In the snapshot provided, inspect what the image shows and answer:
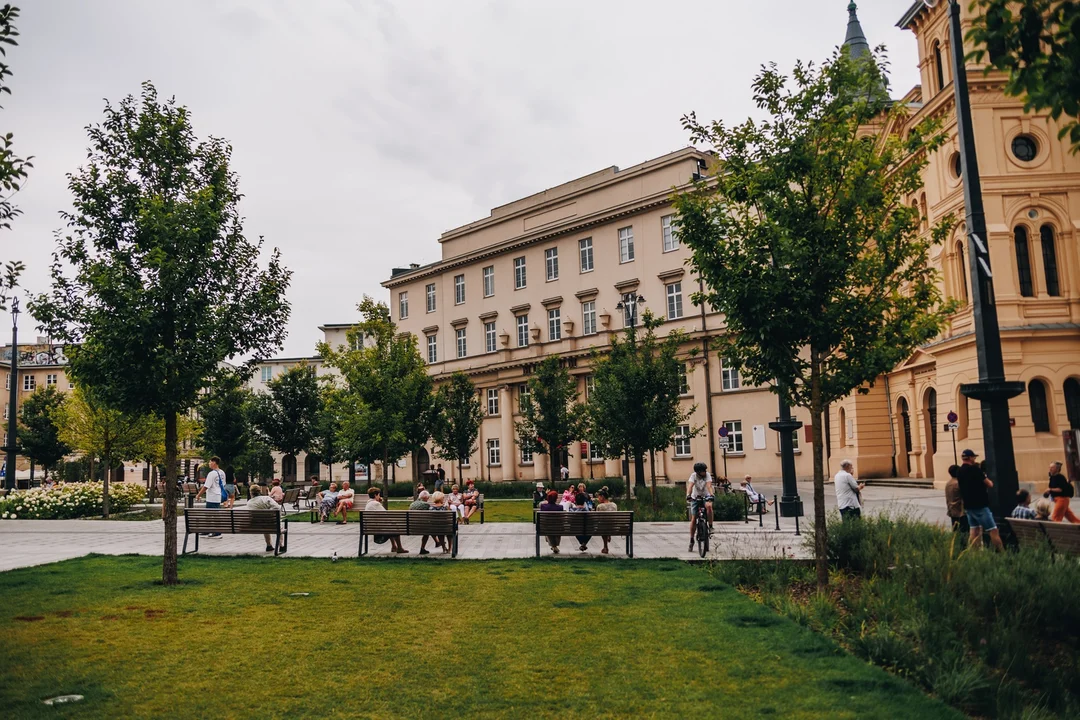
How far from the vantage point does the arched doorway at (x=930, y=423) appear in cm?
3678

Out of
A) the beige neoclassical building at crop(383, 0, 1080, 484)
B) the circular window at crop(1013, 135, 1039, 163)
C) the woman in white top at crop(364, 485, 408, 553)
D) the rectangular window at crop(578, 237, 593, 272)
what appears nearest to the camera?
the woman in white top at crop(364, 485, 408, 553)

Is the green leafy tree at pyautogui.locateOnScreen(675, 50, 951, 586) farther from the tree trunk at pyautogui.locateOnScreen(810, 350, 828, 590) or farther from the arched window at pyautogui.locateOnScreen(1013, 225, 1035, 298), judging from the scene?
the arched window at pyautogui.locateOnScreen(1013, 225, 1035, 298)

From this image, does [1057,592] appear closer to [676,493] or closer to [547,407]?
[676,493]

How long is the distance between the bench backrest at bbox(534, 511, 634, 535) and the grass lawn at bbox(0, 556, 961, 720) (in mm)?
2642

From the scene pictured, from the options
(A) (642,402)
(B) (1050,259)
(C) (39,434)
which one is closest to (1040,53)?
(A) (642,402)

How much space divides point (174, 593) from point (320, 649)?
4692 millimetres

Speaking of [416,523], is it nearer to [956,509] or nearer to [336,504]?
[956,509]

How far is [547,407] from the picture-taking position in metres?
40.6

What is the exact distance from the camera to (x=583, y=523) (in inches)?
619

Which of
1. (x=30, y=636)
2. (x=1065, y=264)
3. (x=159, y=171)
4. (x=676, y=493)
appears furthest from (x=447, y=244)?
(x=30, y=636)

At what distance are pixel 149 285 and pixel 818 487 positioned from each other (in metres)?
10.6

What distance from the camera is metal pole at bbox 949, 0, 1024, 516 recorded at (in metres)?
10.5

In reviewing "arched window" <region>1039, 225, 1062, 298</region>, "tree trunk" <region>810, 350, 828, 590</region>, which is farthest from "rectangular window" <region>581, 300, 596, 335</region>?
"tree trunk" <region>810, 350, 828, 590</region>

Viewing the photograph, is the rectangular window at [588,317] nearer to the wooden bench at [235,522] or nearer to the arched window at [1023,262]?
the arched window at [1023,262]
